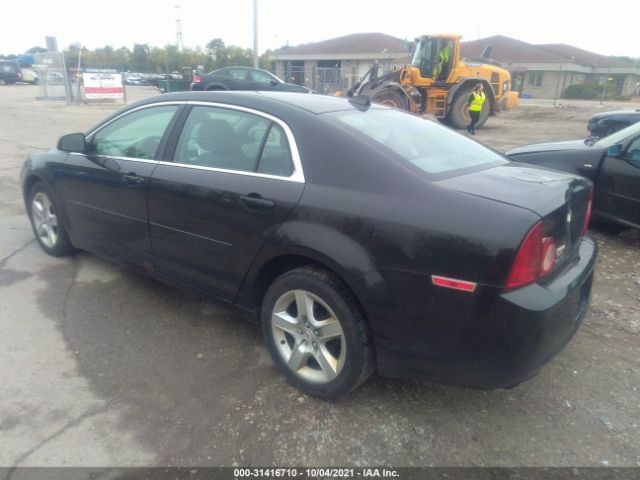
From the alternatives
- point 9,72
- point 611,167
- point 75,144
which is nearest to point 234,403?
point 75,144

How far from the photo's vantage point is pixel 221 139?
125 inches

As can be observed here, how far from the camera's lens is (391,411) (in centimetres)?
268

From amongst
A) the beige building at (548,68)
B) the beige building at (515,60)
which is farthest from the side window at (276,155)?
the beige building at (548,68)

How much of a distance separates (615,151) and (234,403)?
469cm

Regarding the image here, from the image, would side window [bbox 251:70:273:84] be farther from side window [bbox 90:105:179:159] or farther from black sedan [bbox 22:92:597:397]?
black sedan [bbox 22:92:597:397]

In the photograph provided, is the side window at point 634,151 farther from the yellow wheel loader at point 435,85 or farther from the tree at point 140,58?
the tree at point 140,58

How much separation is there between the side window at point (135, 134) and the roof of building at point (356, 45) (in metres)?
43.2

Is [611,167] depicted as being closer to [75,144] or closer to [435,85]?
[75,144]

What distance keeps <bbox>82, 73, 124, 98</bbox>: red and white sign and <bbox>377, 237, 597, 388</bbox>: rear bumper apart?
83.0ft

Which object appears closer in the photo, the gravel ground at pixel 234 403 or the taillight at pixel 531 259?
the taillight at pixel 531 259

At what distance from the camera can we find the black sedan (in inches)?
85.9

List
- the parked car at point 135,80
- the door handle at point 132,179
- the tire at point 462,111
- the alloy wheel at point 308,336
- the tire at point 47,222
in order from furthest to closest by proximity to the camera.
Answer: the parked car at point 135,80 → the tire at point 462,111 → the tire at point 47,222 → the door handle at point 132,179 → the alloy wheel at point 308,336

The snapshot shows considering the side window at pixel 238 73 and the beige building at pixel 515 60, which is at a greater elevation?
the beige building at pixel 515 60

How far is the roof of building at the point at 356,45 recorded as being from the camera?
4491cm
